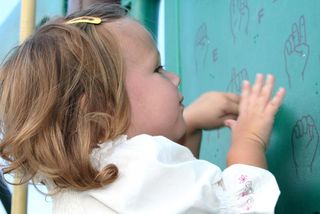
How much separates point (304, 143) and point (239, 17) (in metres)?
0.30

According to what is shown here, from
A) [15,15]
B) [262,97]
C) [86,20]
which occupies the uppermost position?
[86,20]

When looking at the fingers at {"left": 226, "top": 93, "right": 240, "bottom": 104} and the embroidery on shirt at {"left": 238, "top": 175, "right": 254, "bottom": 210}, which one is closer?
the embroidery on shirt at {"left": 238, "top": 175, "right": 254, "bottom": 210}

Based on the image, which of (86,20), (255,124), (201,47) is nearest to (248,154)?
(255,124)

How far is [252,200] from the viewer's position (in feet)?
2.34

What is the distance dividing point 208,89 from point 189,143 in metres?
0.15

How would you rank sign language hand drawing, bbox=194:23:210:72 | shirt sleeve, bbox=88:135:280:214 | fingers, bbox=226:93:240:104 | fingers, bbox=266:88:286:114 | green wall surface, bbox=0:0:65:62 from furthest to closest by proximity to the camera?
green wall surface, bbox=0:0:65:62 → sign language hand drawing, bbox=194:23:210:72 → fingers, bbox=226:93:240:104 → fingers, bbox=266:88:286:114 → shirt sleeve, bbox=88:135:280:214

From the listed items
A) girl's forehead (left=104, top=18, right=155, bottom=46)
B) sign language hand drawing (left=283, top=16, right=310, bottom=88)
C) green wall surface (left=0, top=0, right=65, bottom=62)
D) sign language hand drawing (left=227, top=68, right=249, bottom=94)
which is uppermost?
girl's forehead (left=104, top=18, right=155, bottom=46)

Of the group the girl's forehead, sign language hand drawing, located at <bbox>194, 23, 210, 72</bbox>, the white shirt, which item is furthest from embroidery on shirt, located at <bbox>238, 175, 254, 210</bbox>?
sign language hand drawing, located at <bbox>194, 23, 210, 72</bbox>

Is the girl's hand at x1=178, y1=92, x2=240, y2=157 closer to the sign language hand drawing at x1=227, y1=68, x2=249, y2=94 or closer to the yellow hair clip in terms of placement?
the sign language hand drawing at x1=227, y1=68, x2=249, y2=94

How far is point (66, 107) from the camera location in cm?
74

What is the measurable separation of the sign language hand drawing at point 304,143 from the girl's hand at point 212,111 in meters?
0.12

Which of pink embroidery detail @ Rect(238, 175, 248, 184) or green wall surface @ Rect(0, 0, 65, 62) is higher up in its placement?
pink embroidery detail @ Rect(238, 175, 248, 184)

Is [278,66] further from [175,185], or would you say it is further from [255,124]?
→ [175,185]

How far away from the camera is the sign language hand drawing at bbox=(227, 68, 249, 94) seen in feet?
3.14
